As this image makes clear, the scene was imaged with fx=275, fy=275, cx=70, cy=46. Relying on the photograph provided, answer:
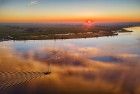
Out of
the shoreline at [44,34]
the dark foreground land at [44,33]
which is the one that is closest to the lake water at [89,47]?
the shoreline at [44,34]

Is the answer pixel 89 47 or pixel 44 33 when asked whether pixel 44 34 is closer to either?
pixel 44 33

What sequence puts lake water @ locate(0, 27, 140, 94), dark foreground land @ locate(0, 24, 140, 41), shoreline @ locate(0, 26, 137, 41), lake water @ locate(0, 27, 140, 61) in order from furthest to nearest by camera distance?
dark foreground land @ locate(0, 24, 140, 41) < shoreline @ locate(0, 26, 137, 41) < lake water @ locate(0, 27, 140, 61) < lake water @ locate(0, 27, 140, 94)

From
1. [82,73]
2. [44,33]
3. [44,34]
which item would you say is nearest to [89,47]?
[82,73]

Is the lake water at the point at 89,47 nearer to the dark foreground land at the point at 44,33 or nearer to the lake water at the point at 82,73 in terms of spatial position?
the lake water at the point at 82,73

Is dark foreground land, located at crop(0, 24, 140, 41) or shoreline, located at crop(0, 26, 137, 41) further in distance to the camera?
dark foreground land, located at crop(0, 24, 140, 41)

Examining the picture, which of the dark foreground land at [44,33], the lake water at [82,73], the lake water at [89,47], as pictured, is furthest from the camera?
the dark foreground land at [44,33]

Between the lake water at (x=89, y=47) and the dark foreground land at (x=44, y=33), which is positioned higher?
the dark foreground land at (x=44, y=33)

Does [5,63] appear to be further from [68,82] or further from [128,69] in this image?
[128,69]

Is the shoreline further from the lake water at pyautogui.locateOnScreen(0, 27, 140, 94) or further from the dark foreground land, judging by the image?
the lake water at pyautogui.locateOnScreen(0, 27, 140, 94)

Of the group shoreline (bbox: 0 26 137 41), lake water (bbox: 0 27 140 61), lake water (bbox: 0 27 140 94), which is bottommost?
lake water (bbox: 0 27 140 94)

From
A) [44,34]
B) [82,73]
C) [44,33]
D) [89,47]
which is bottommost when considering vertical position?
[82,73]

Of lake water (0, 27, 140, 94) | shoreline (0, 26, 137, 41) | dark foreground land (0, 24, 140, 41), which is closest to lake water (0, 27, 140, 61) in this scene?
lake water (0, 27, 140, 94)

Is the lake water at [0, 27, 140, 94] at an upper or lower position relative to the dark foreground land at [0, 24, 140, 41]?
lower
